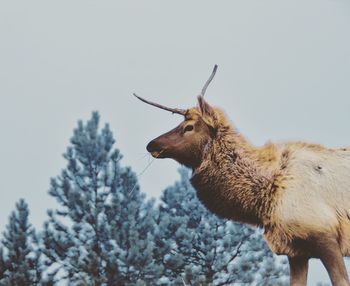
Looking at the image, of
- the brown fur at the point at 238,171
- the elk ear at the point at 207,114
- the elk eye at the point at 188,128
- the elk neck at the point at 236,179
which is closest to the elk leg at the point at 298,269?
the brown fur at the point at 238,171

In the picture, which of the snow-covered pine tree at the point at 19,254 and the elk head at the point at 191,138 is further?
the snow-covered pine tree at the point at 19,254

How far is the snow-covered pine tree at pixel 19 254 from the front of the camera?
1233cm

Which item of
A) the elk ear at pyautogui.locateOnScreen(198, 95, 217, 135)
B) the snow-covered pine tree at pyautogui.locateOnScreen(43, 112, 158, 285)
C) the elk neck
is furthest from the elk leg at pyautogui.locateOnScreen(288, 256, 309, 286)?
the snow-covered pine tree at pyautogui.locateOnScreen(43, 112, 158, 285)

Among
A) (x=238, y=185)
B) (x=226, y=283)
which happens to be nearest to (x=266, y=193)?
(x=238, y=185)

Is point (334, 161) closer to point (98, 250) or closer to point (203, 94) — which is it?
point (203, 94)

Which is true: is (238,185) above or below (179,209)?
below

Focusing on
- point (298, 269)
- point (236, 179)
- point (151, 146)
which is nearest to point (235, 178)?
point (236, 179)

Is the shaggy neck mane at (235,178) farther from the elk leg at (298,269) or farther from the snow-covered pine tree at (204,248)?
the snow-covered pine tree at (204,248)

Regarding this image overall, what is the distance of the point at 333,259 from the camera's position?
5801 millimetres

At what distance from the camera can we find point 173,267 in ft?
40.2

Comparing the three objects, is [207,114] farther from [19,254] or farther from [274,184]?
[19,254]

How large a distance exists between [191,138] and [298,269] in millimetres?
1384

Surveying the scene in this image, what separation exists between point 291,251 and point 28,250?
7624 mm

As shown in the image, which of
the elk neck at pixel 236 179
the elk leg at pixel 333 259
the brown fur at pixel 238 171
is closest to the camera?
the elk leg at pixel 333 259
